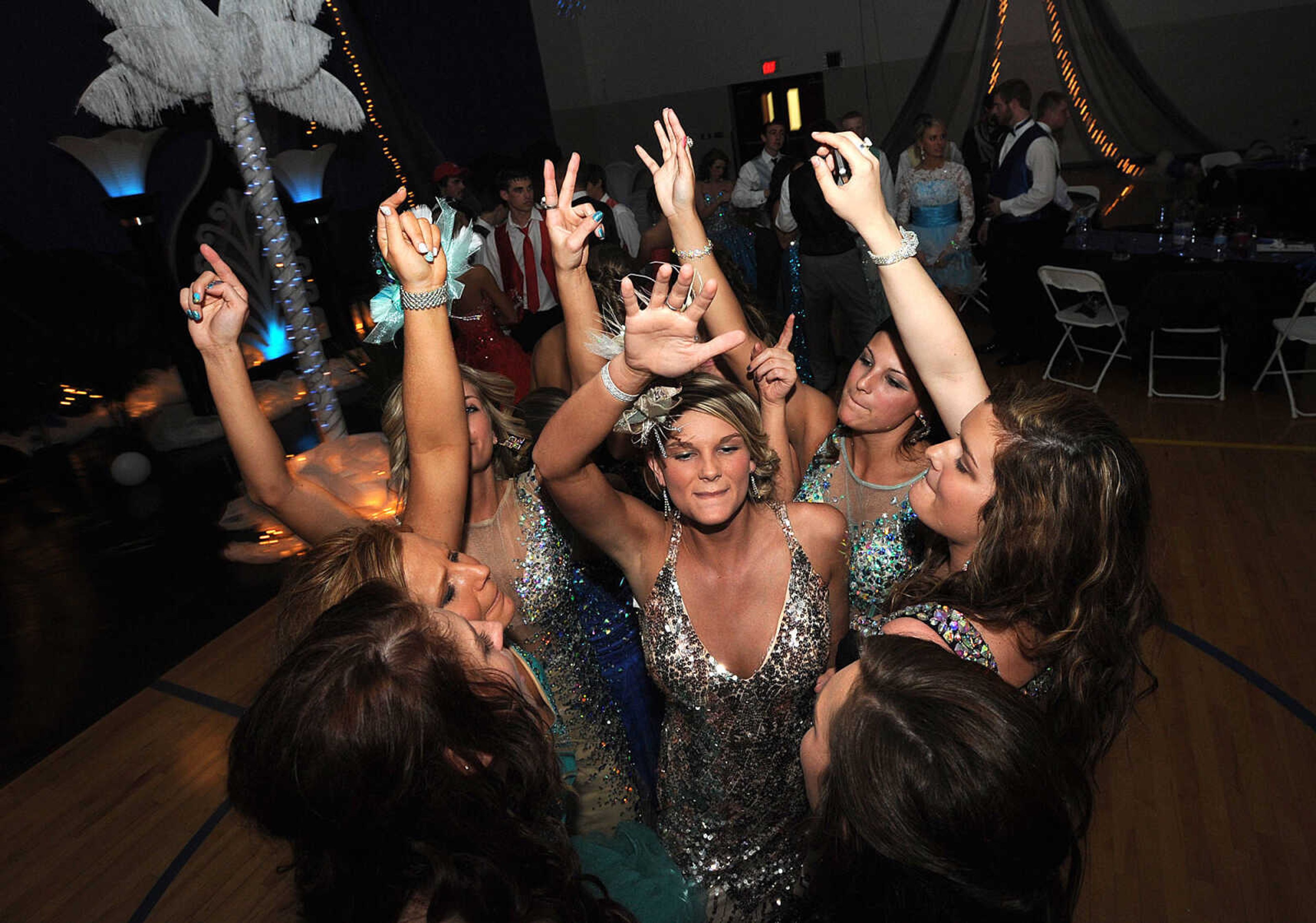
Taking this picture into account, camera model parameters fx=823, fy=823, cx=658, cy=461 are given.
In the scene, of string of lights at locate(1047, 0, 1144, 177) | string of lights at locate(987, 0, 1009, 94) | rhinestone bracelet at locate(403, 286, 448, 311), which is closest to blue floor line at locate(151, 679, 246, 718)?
rhinestone bracelet at locate(403, 286, 448, 311)

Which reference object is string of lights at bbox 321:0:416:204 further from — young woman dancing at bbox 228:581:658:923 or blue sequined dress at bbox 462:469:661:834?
young woman dancing at bbox 228:581:658:923

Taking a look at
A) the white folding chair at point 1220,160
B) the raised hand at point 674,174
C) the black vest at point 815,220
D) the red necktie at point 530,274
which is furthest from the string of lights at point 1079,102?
the raised hand at point 674,174

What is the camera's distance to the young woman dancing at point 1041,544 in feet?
4.05

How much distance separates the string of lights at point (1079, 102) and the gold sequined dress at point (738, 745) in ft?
33.4

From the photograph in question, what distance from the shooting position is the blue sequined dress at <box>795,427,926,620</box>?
194 centimetres

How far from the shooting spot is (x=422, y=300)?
152 centimetres

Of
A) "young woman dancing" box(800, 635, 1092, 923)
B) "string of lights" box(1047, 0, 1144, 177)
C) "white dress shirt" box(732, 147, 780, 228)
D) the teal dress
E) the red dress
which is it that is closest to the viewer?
"young woman dancing" box(800, 635, 1092, 923)

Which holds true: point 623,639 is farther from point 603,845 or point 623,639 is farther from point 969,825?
point 969,825

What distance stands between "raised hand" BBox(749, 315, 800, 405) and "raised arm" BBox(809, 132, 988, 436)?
1.09 ft

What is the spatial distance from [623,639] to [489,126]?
8389 mm

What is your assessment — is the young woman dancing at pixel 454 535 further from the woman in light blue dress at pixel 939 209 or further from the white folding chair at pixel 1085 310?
the woman in light blue dress at pixel 939 209

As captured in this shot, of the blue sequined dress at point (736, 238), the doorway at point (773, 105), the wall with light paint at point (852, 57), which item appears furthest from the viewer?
the doorway at point (773, 105)

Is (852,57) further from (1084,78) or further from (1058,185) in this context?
(1058,185)

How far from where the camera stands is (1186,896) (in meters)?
2.10
